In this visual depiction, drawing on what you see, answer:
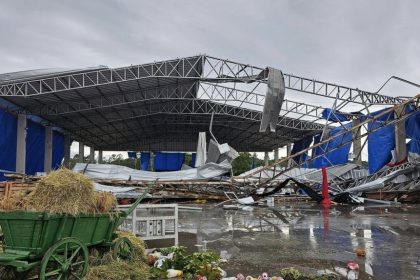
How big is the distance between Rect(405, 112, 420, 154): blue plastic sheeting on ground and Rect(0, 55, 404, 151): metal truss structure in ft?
5.59

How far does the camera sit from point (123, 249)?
233 inches

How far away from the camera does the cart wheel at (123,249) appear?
5681 millimetres

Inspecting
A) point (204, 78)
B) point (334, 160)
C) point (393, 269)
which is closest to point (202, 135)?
point (204, 78)

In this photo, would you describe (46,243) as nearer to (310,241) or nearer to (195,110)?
(310,241)

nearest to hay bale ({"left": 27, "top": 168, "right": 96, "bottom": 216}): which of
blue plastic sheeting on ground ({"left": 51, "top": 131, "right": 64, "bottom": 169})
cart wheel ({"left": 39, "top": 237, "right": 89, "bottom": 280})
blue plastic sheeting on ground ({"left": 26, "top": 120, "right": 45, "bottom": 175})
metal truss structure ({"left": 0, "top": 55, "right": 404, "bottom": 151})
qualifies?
cart wheel ({"left": 39, "top": 237, "right": 89, "bottom": 280})

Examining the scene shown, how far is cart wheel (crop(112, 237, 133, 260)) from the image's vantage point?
5.68m

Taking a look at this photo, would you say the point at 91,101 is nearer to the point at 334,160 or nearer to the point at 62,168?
the point at 334,160

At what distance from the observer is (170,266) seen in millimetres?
5926

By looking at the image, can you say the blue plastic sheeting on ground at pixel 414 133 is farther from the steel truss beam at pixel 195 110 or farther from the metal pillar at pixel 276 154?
the metal pillar at pixel 276 154

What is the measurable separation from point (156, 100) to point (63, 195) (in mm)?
24513

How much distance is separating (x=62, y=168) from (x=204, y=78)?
18.4 m

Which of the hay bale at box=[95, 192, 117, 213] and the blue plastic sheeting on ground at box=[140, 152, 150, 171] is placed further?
the blue plastic sheeting on ground at box=[140, 152, 150, 171]

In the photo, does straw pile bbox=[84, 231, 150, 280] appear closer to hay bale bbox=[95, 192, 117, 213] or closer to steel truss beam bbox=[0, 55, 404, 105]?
hay bale bbox=[95, 192, 117, 213]

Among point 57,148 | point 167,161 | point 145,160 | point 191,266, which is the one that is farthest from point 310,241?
point 145,160
